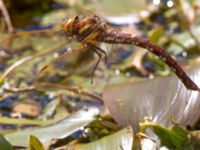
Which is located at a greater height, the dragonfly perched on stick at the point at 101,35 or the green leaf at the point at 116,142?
the dragonfly perched on stick at the point at 101,35

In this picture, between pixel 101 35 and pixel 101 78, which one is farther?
pixel 101 78

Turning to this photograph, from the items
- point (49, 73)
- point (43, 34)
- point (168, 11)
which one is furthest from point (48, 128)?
point (168, 11)

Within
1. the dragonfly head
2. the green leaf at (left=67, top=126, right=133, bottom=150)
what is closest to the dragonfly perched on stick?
the dragonfly head

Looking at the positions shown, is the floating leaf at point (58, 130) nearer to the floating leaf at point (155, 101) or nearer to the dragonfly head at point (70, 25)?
the floating leaf at point (155, 101)

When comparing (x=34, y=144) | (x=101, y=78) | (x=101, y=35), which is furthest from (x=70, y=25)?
(x=101, y=78)

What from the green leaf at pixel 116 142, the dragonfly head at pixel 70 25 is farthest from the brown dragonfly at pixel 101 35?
the green leaf at pixel 116 142

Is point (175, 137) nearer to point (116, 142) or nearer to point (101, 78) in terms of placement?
point (116, 142)

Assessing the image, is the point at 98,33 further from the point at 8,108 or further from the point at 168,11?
the point at 168,11

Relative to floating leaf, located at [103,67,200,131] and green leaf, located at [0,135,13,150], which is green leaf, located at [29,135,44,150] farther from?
floating leaf, located at [103,67,200,131]
